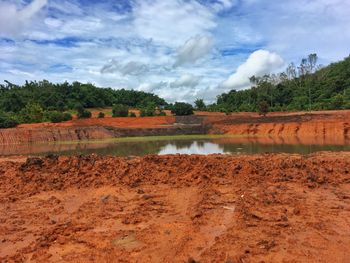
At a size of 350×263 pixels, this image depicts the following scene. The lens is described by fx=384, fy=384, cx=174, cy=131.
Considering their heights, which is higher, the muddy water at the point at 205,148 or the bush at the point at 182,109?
the bush at the point at 182,109

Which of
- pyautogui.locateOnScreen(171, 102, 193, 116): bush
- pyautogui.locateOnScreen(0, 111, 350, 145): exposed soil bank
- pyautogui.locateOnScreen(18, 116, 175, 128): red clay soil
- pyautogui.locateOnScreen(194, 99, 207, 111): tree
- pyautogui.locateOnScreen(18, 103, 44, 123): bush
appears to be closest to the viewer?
pyautogui.locateOnScreen(0, 111, 350, 145): exposed soil bank

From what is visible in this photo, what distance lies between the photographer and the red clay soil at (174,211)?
5.83 metres

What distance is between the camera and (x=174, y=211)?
820 cm

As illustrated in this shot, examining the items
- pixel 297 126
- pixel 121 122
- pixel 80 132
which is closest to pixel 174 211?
pixel 297 126

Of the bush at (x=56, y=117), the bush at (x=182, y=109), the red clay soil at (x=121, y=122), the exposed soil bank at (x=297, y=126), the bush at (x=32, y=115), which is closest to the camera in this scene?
the exposed soil bank at (x=297, y=126)

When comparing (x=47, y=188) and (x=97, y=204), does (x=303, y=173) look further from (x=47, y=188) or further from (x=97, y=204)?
(x=47, y=188)

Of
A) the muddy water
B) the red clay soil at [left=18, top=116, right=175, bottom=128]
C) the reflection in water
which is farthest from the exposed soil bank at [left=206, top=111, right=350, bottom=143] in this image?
the reflection in water

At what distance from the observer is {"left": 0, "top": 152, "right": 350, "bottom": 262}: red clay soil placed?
583 cm

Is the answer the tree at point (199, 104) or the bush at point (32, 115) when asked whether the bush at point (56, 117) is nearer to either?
the bush at point (32, 115)

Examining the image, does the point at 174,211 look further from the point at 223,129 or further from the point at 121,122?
the point at 121,122

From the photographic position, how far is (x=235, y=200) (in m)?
8.68

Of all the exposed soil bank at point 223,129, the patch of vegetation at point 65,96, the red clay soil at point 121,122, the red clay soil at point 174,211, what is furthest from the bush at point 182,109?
the red clay soil at point 174,211

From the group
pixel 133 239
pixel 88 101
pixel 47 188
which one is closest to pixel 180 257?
pixel 133 239

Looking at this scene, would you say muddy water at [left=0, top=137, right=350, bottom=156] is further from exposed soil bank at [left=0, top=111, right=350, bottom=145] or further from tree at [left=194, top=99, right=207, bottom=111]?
tree at [left=194, top=99, right=207, bottom=111]
